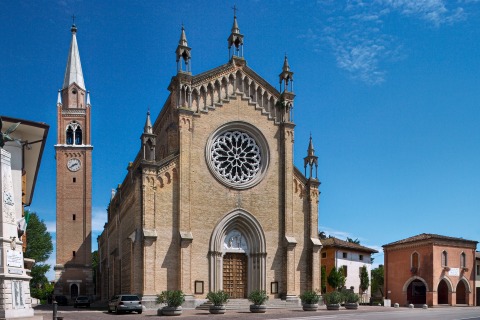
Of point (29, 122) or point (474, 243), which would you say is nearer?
point (29, 122)

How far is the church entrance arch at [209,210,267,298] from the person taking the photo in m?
38.8

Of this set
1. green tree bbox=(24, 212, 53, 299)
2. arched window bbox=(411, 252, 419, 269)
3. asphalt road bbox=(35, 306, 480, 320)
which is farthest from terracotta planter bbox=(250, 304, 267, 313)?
green tree bbox=(24, 212, 53, 299)

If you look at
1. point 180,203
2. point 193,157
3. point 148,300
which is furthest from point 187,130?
point 148,300

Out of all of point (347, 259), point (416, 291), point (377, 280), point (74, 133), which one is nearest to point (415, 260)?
point (416, 291)

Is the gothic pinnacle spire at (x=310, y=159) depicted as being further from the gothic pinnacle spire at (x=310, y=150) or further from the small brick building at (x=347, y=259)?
the small brick building at (x=347, y=259)

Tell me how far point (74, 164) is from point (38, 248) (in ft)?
49.4

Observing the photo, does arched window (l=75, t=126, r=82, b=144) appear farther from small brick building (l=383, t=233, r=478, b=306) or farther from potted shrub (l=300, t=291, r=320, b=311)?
potted shrub (l=300, t=291, r=320, b=311)

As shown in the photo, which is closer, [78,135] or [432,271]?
[432,271]

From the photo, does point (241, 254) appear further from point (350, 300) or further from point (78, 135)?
point (78, 135)

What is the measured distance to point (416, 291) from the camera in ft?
177

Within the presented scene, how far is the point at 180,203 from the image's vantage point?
3644 centimetres

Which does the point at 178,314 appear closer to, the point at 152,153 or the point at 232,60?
the point at 152,153

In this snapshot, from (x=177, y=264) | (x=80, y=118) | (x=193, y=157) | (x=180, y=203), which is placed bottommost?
(x=177, y=264)

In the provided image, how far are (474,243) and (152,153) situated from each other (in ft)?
122
